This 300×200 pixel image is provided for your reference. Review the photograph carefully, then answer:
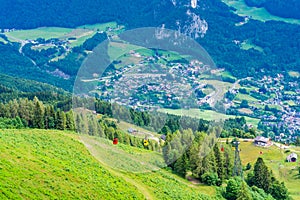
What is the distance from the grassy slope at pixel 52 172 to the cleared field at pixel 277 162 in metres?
29.7

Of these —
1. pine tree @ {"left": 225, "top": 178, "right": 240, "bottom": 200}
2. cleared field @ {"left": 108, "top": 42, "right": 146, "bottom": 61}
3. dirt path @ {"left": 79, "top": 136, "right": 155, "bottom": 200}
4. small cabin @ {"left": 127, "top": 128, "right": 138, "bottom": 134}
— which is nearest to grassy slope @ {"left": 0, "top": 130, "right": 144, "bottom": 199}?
dirt path @ {"left": 79, "top": 136, "right": 155, "bottom": 200}

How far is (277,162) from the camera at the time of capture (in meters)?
85.4

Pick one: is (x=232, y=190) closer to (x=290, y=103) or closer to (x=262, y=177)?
(x=262, y=177)

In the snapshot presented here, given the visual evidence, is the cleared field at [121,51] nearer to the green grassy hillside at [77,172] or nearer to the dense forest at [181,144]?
the dense forest at [181,144]

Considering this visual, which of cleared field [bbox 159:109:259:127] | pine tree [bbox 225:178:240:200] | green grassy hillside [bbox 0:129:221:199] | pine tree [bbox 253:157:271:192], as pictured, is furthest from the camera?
pine tree [bbox 253:157:271:192]

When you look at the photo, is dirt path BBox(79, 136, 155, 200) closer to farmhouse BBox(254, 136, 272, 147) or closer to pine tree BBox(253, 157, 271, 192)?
pine tree BBox(253, 157, 271, 192)

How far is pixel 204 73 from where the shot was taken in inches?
2146

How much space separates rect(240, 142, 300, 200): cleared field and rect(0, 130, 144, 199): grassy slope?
1168 inches

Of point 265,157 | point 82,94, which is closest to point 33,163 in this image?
point 82,94

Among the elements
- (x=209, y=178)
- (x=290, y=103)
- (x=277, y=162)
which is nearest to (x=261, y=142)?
(x=277, y=162)

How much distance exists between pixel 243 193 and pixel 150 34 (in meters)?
17.7

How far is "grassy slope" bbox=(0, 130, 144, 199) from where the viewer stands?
135 feet

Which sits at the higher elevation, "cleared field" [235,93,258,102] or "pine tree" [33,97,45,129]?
"pine tree" [33,97,45,129]

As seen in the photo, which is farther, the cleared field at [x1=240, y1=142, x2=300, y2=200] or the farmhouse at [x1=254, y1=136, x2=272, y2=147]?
the farmhouse at [x1=254, y1=136, x2=272, y2=147]
